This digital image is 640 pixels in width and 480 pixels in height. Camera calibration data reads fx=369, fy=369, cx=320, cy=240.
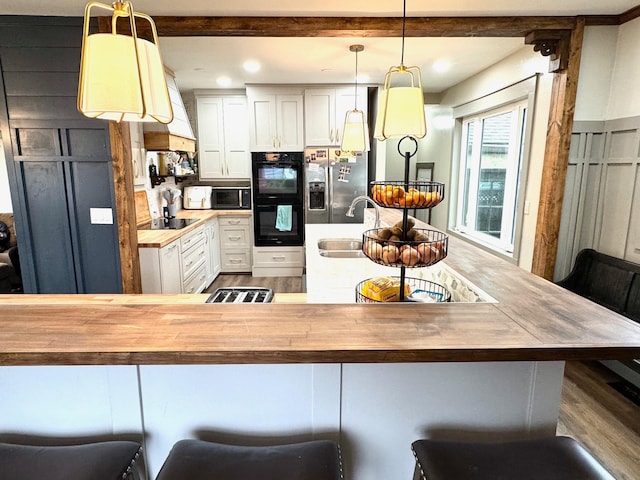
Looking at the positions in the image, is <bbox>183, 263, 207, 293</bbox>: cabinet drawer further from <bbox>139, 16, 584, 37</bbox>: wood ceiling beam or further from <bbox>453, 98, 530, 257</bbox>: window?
<bbox>453, 98, 530, 257</bbox>: window

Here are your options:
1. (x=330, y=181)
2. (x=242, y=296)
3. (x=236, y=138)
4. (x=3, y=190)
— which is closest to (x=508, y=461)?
(x=242, y=296)

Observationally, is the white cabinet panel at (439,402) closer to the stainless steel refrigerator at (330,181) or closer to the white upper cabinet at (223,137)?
the stainless steel refrigerator at (330,181)

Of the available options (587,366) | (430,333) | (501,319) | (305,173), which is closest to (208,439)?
(430,333)

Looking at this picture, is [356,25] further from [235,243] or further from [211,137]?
[235,243]

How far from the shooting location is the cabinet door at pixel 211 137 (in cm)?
500

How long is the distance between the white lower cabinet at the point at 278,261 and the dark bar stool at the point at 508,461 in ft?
13.4

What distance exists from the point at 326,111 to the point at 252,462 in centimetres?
443

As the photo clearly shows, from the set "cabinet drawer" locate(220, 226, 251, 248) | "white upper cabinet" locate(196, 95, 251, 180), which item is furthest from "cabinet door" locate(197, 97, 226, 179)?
"cabinet drawer" locate(220, 226, 251, 248)

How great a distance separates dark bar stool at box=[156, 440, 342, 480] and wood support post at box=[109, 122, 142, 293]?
223 centimetres

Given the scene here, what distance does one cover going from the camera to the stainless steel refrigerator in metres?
4.77

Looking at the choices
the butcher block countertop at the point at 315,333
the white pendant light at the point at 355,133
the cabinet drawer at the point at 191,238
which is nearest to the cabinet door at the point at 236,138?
the cabinet drawer at the point at 191,238

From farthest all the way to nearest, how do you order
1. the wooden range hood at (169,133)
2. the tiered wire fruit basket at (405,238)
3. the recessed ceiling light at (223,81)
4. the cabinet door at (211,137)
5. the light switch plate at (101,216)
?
the cabinet door at (211,137)
the recessed ceiling light at (223,81)
the wooden range hood at (169,133)
the light switch plate at (101,216)
the tiered wire fruit basket at (405,238)

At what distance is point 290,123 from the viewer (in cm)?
480

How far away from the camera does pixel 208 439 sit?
47.0 inches
